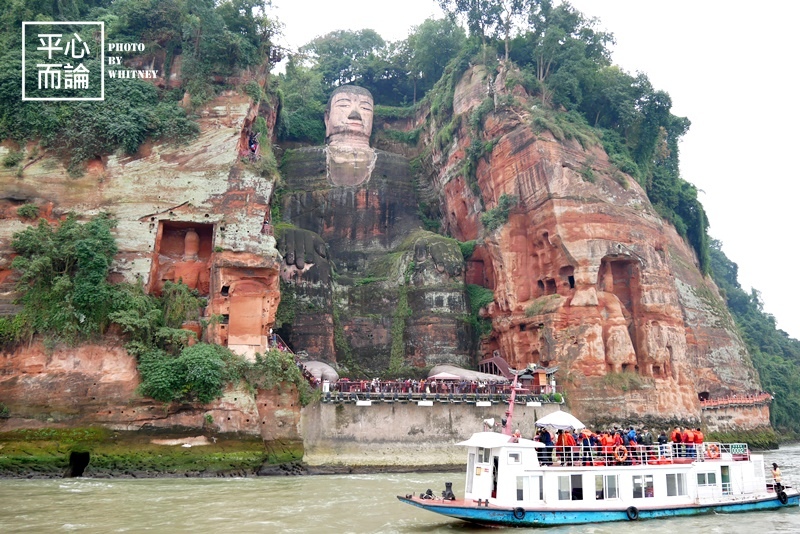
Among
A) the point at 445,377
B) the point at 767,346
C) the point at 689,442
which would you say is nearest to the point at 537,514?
the point at 689,442

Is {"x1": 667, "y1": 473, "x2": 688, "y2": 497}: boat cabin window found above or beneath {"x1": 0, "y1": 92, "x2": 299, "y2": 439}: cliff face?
beneath

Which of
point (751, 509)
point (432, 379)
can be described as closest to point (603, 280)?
point (432, 379)

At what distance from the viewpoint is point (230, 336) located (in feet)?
94.8

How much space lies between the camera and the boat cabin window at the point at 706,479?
18.6 m

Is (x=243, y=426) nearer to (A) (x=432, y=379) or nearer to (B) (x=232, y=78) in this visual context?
(A) (x=432, y=379)

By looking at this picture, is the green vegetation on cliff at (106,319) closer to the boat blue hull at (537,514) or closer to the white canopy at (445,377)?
the white canopy at (445,377)

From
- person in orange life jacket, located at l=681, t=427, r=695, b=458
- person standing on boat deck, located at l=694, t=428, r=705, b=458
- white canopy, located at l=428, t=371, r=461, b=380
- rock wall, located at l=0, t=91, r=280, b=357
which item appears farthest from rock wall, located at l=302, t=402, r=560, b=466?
person standing on boat deck, located at l=694, t=428, r=705, b=458

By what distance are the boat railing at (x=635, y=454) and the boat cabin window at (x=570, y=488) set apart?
1.22 feet

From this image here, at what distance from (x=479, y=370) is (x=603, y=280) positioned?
27.3 ft

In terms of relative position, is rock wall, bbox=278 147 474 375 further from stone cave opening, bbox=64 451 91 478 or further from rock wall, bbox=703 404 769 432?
rock wall, bbox=703 404 769 432

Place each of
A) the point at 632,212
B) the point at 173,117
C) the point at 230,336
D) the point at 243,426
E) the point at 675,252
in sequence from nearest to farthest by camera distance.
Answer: the point at 243,426, the point at 230,336, the point at 173,117, the point at 632,212, the point at 675,252

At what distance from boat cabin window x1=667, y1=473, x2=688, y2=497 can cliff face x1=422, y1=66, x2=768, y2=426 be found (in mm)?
14662

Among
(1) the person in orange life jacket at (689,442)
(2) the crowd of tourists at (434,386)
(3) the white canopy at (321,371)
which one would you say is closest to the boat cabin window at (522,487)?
(1) the person in orange life jacket at (689,442)

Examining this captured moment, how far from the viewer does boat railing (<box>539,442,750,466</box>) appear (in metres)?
17.3
